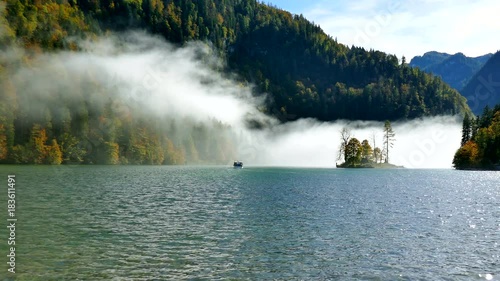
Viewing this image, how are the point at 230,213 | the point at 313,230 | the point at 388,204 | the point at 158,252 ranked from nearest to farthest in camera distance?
the point at 158,252, the point at 313,230, the point at 230,213, the point at 388,204

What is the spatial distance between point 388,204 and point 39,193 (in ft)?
244

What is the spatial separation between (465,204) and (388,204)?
1719 centimetres

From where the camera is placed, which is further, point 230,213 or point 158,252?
point 230,213

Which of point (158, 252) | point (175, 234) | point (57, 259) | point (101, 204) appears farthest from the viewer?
point (101, 204)

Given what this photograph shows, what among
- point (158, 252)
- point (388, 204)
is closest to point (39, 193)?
point (158, 252)

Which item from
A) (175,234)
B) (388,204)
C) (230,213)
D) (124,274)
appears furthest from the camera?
(388,204)

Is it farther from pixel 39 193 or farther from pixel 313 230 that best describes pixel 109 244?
pixel 39 193

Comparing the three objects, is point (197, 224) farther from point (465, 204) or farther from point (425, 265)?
point (465, 204)

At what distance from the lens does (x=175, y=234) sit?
155 ft

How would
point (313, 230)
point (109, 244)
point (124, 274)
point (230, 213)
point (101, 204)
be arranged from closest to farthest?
1. point (124, 274)
2. point (109, 244)
3. point (313, 230)
4. point (230, 213)
5. point (101, 204)

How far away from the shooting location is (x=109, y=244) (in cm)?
4175

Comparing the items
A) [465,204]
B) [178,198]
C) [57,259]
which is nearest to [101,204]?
[178,198]

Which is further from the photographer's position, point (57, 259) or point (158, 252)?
point (158, 252)

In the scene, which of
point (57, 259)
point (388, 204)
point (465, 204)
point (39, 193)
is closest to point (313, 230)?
point (57, 259)
